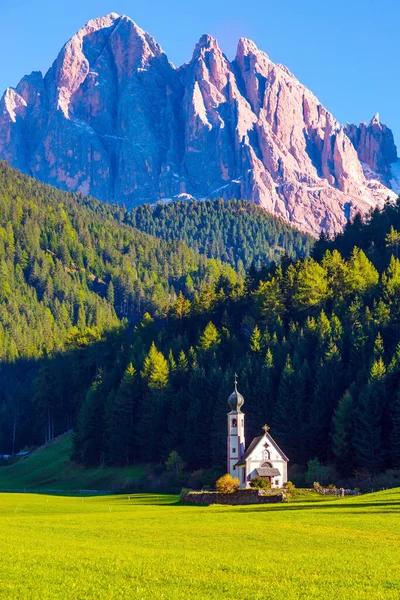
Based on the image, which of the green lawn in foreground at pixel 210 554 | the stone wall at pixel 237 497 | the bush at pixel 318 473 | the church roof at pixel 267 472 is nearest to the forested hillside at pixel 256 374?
the bush at pixel 318 473

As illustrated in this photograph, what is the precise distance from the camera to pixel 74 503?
73.2 meters

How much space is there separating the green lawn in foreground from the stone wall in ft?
28.3

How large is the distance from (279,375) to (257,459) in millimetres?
18149

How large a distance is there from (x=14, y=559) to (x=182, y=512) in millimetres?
28576

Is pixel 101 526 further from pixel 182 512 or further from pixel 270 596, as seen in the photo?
pixel 270 596

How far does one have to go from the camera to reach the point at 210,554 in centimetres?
3322

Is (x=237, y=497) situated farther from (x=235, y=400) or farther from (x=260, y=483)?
(x=235, y=400)

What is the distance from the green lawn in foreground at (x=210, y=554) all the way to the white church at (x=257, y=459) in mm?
22579

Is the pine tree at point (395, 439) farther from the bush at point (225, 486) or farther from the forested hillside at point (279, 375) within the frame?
the bush at point (225, 486)

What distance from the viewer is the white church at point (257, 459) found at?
265 feet

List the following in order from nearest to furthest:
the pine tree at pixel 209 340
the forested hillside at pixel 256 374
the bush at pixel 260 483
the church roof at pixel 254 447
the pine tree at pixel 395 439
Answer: the bush at pixel 260 483
the pine tree at pixel 395 439
the church roof at pixel 254 447
the forested hillside at pixel 256 374
the pine tree at pixel 209 340

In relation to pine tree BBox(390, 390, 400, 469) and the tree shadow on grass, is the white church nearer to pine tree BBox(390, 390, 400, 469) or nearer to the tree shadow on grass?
pine tree BBox(390, 390, 400, 469)

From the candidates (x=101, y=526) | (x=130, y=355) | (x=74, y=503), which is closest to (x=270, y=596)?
(x=101, y=526)

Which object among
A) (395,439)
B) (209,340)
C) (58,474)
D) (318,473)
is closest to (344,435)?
(395,439)
